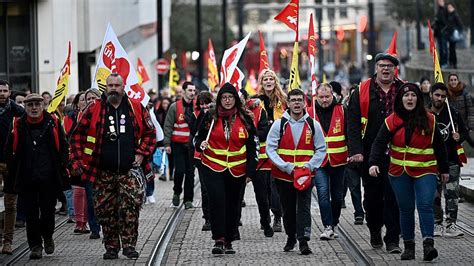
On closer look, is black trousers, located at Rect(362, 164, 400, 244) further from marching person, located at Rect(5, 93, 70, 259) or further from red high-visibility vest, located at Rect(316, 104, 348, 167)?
marching person, located at Rect(5, 93, 70, 259)

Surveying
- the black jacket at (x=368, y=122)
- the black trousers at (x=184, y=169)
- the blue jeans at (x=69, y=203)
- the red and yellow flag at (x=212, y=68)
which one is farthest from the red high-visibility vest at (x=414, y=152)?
the red and yellow flag at (x=212, y=68)

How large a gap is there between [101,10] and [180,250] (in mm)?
25707

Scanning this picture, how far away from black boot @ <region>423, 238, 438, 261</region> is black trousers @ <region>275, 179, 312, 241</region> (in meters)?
1.45

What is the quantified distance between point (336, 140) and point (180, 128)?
461 cm

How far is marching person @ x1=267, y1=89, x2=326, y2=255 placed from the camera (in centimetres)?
1334

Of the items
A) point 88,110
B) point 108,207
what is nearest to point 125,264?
point 108,207

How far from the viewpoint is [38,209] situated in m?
13.7

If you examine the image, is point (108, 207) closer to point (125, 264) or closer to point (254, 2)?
point (125, 264)

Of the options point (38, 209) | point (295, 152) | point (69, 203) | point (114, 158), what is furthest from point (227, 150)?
point (69, 203)

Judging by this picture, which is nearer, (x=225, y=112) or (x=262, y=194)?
(x=225, y=112)

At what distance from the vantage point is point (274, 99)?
16016mm

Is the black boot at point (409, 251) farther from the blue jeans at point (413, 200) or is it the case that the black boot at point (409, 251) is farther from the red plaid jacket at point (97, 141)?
the red plaid jacket at point (97, 141)

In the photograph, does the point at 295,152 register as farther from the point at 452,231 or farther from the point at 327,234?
the point at 452,231

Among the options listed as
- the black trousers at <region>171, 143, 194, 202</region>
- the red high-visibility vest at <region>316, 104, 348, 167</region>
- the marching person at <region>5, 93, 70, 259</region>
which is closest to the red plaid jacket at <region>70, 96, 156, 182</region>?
the marching person at <region>5, 93, 70, 259</region>
